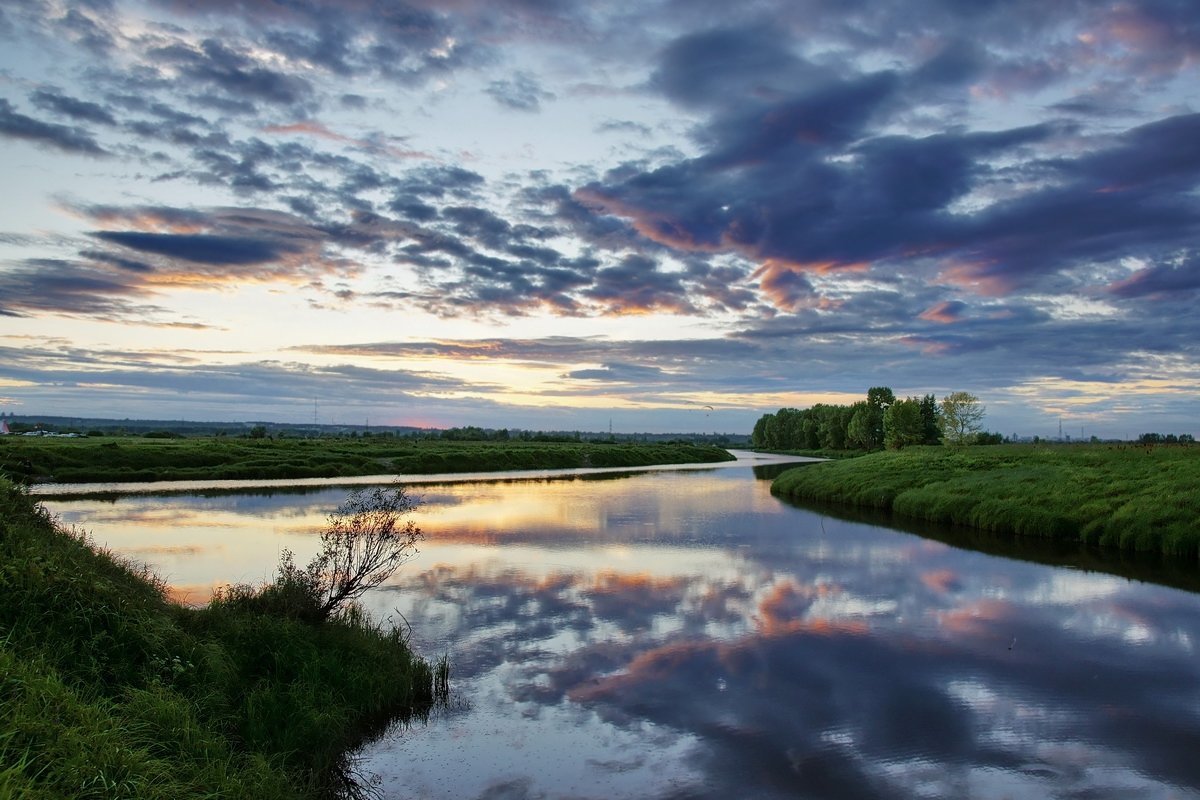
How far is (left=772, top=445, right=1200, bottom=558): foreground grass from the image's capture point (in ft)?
101

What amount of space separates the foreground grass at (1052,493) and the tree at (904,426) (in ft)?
195

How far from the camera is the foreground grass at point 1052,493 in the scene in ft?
101

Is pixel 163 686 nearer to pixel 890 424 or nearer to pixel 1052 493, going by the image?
pixel 1052 493

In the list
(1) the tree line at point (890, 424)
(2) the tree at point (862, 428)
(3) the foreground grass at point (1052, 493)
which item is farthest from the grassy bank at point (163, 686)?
(2) the tree at point (862, 428)

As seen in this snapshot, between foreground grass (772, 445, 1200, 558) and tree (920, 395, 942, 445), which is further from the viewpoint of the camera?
tree (920, 395, 942, 445)

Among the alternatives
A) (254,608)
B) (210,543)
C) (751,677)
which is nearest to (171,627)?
(254,608)

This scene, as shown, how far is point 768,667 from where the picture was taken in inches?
643

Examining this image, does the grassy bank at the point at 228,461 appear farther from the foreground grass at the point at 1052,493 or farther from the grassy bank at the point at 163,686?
the foreground grass at the point at 1052,493

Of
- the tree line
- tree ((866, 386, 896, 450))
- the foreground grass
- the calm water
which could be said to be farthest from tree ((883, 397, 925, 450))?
the calm water

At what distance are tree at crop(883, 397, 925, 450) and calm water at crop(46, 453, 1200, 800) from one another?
90.7 meters

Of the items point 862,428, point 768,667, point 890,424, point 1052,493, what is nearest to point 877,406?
point 862,428

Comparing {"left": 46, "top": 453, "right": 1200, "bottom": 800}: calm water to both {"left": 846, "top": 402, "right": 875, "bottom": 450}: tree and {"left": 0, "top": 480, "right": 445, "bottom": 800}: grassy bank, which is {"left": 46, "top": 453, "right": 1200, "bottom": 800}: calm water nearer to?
{"left": 0, "top": 480, "right": 445, "bottom": 800}: grassy bank

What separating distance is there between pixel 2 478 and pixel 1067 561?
33.0 m

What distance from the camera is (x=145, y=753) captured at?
786 cm
